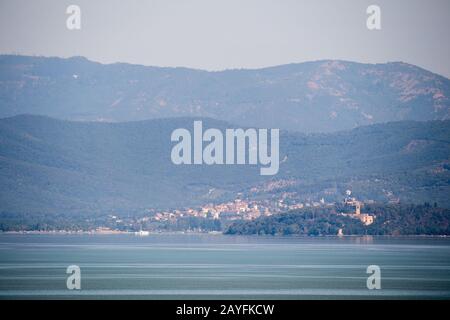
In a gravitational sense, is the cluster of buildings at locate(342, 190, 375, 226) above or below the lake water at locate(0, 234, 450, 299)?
above

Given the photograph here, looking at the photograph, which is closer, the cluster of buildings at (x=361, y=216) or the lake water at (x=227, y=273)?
the lake water at (x=227, y=273)

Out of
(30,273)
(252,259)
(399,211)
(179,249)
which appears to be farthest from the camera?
(399,211)

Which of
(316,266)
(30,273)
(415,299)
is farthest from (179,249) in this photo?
(415,299)

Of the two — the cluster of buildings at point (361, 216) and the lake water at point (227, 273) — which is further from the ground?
the cluster of buildings at point (361, 216)

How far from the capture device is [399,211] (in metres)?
189

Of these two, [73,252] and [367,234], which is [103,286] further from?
[367,234]

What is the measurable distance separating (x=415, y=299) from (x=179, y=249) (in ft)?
240

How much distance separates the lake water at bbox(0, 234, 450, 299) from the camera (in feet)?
245

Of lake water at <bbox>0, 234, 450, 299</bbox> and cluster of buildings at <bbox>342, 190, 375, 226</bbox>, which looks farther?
cluster of buildings at <bbox>342, 190, 375, 226</bbox>

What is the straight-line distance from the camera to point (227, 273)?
9294cm

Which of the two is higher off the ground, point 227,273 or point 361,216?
point 361,216

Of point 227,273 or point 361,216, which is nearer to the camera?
point 227,273

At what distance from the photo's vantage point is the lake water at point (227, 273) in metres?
74.6
